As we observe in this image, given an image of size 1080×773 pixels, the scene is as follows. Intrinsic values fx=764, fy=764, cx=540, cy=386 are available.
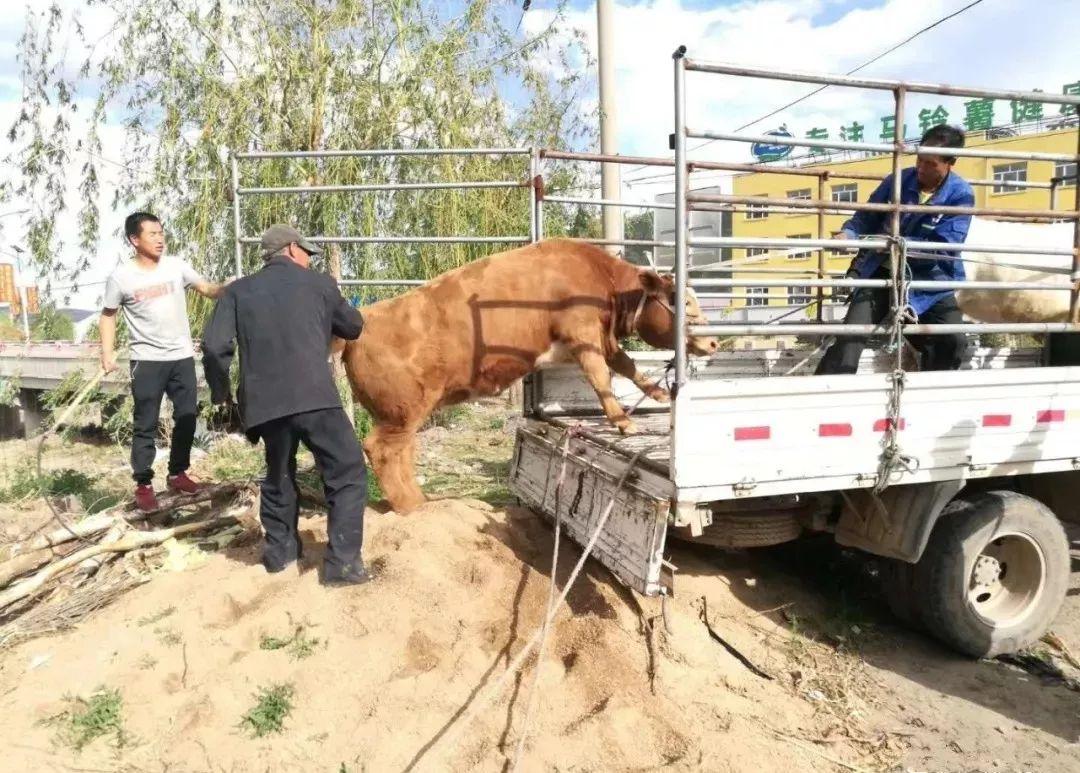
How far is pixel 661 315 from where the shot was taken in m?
4.64

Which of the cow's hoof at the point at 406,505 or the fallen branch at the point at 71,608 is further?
the cow's hoof at the point at 406,505

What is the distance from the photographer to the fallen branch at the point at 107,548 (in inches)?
149

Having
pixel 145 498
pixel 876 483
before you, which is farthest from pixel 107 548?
pixel 876 483

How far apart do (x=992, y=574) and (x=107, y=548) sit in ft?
15.2

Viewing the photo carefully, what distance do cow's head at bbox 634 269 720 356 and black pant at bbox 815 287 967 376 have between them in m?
0.72

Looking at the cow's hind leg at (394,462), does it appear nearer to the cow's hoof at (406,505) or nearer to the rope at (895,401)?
the cow's hoof at (406,505)

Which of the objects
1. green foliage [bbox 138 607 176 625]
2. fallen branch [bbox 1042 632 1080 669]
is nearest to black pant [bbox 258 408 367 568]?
green foliage [bbox 138 607 176 625]

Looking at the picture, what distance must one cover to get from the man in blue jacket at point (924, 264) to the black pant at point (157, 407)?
3991 millimetres

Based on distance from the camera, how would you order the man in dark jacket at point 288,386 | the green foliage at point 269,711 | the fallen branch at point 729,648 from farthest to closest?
the man in dark jacket at point 288,386 → the fallen branch at point 729,648 → the green foliage at point 269,711

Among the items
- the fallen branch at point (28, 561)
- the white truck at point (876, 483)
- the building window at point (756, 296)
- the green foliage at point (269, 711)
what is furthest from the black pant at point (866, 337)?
the fallen branch at point (28, 561)

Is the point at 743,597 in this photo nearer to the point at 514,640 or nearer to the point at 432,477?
the point at 514,640

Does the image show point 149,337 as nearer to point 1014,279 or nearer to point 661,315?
point 661,315

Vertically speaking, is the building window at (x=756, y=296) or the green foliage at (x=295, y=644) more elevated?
the building window at (x=756, y=296)

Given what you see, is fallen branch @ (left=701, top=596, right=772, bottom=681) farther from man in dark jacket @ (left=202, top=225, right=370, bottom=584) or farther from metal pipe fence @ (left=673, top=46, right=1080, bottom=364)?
man in dark jacket @ (left=202, top=225, right=370, bottom=584)
